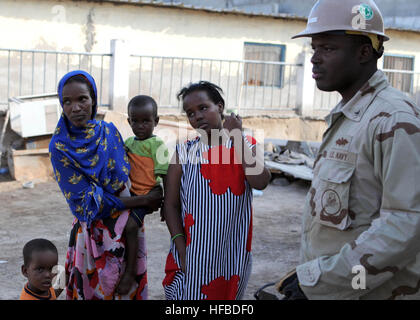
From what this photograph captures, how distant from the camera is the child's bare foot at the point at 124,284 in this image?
2.78 metres

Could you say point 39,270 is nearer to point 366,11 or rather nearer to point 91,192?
point 91,192

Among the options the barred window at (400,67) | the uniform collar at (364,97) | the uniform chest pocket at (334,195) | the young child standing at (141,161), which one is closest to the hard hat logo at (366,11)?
the uniform collar at (364,97)

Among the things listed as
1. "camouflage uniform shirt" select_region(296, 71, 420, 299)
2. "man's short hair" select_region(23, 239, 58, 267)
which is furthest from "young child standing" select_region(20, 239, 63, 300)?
"camouflage uniform shirt" select_region(296, 71, 420, 299)

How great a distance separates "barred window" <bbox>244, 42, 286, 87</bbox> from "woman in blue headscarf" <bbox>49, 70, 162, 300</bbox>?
11.6 meters

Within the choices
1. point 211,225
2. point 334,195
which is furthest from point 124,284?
point 334,195

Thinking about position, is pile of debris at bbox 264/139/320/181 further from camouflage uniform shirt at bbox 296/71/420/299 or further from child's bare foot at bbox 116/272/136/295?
camouflage uniform shirt at bbox 296/71/420/299

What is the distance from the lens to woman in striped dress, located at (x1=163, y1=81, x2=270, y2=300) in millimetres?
2523

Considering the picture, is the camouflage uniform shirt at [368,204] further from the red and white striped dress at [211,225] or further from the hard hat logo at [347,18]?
the red and white striped dress at [211,225]

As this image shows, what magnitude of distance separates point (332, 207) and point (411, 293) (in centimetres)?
36

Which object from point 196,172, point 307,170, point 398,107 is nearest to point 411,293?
point 398,107

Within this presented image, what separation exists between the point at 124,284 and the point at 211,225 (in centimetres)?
65

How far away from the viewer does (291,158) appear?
9.99 m
